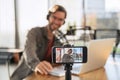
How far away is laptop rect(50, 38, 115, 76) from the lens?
170 cm

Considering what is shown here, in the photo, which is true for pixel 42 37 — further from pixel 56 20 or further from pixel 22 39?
pixel 22 39

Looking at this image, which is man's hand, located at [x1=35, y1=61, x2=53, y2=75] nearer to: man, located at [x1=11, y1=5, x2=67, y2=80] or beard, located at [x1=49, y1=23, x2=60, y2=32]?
man, located at [x1=11, y1=5, x2=67, y2=80]

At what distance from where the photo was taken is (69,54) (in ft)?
4.12

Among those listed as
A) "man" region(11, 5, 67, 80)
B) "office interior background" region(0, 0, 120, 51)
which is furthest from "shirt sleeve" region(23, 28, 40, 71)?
"office interior background" region(0, 0, 120, 51)

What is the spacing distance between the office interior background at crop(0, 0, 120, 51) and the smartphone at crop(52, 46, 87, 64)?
14.5 ft

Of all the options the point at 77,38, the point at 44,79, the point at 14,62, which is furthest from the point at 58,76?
the point at 14,62

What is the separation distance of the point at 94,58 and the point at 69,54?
1.92 ft

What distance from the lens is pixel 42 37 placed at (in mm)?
1999

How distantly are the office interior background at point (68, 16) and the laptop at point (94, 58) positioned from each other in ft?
12.4

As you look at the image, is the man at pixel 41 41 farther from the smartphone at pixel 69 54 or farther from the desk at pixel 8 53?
the desk at pixel 8 53

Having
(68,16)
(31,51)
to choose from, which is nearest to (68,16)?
(68,16)

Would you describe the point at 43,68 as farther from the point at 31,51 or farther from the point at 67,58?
the point at 67,58

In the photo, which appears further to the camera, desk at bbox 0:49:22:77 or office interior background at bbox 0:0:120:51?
office interior background at bbox 0:0:120:51

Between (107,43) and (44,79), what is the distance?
603 millimetres
